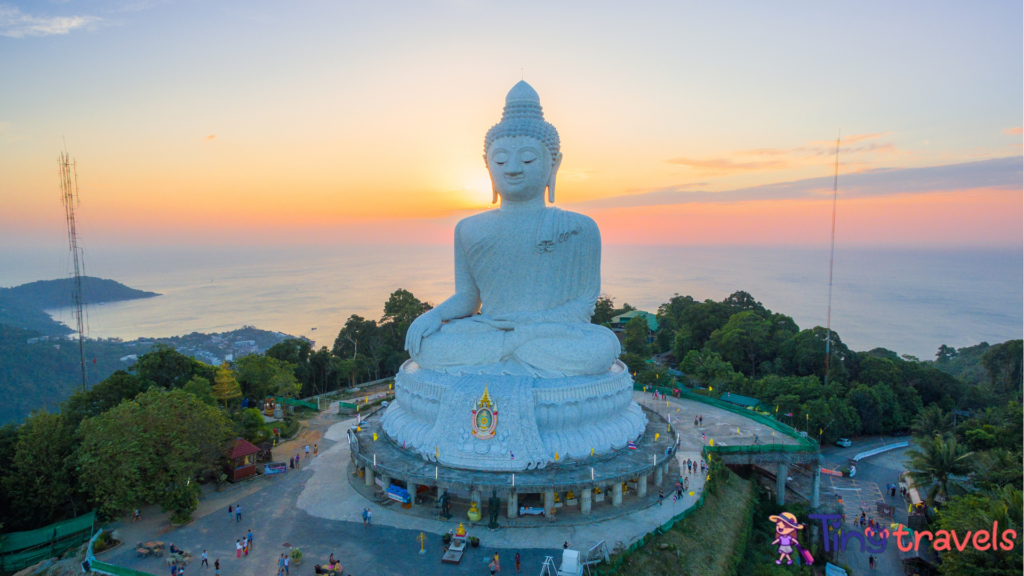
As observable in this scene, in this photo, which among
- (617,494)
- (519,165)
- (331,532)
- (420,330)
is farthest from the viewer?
(519,165)

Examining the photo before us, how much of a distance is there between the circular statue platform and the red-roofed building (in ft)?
11.6

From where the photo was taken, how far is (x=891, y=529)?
1847 cm

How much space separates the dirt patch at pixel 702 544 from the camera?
1302 cm

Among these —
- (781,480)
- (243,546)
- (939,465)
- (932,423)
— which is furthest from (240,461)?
(932,423)

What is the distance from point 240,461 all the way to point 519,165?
44.0ft

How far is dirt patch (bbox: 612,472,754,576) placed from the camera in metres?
13.0

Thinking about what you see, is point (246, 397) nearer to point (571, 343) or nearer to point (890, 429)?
point (571, 343)

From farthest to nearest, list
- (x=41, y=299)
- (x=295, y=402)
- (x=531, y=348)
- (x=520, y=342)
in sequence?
1. (x=41, y=299)
2. (x=295, y=402)
3. (x=520, y=342)
4. (x=531, y=348)

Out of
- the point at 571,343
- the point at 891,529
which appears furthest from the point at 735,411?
the point at 571,343

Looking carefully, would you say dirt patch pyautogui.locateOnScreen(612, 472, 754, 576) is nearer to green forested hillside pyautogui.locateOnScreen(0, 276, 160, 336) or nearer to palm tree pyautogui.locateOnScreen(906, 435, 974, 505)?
palm tree pyautogui.locateOnScreen(906, 435, 974, 505)

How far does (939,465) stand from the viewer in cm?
1800

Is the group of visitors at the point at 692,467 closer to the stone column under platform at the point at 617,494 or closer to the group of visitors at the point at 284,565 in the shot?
the stone column under platform at the point at 617,494

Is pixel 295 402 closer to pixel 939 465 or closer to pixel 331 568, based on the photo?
pixel 331 568

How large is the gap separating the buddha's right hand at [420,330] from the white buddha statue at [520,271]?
0.11ft
